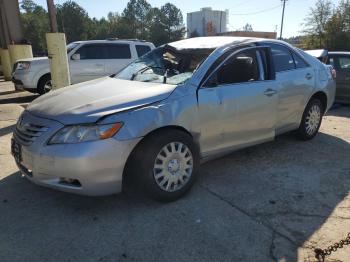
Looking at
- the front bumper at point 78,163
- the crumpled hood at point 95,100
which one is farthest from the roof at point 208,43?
the front bumper at point 78,163

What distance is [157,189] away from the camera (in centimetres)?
356

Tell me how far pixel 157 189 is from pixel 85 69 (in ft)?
27.1

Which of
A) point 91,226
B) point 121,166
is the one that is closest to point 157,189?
point 121,166

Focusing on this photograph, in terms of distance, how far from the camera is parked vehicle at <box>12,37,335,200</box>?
10.7ft

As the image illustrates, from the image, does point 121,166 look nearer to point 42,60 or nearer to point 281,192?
point 281,192

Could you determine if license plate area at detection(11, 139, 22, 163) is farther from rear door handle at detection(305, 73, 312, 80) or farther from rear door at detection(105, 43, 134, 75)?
rear door at detection(105, 43, 134, 75)

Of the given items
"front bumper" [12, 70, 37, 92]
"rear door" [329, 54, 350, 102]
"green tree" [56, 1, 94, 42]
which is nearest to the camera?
"rear door" [329, 54, 350, 102]

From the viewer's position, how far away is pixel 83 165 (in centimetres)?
317

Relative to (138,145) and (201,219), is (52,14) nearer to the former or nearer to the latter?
(138,145)

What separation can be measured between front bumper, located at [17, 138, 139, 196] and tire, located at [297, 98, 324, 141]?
3235 millimetres

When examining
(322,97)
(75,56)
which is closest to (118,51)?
(75,56)

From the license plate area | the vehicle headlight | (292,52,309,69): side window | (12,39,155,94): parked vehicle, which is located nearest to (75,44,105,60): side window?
(12,39,155,94): parked vehicle

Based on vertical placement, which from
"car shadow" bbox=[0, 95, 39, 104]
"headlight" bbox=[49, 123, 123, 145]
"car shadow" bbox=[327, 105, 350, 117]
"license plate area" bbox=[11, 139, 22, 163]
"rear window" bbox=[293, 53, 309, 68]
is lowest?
"car shadow" bbox=[0, 95, 39, 104]

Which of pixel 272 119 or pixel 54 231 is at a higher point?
pixel 272 119
